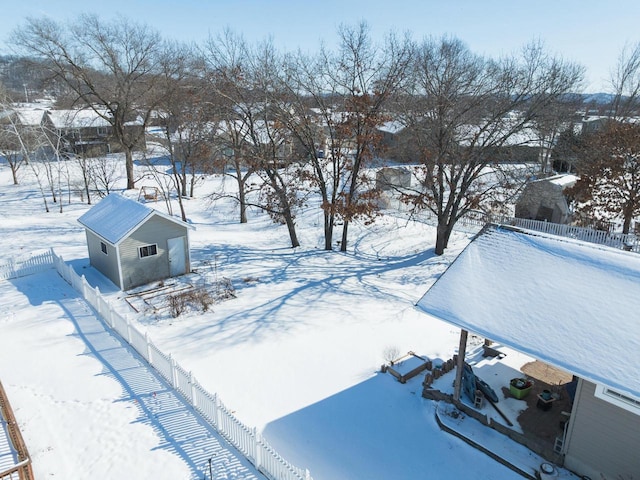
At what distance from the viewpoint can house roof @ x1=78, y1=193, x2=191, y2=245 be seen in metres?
17.3

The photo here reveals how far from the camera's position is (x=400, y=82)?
21.5m

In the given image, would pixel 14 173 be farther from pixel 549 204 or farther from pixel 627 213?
pixel 627 213

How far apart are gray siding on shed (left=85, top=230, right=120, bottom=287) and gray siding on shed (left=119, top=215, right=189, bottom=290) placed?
0.43 m

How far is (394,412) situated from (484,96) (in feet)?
54.3

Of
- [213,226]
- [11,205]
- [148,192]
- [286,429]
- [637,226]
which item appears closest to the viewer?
[286,429]

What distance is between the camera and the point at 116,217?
1827cm

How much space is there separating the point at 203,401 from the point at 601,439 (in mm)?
8473

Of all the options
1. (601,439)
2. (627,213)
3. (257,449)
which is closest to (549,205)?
(627,213)

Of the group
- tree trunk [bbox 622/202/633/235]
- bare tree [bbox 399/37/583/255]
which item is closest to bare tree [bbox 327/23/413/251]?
bare tree [bbox 399/37/583/255]

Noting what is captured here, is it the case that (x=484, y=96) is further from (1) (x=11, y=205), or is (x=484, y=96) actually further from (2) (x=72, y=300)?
(1) (x=11, y=205)

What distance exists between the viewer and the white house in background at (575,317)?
7.77 m

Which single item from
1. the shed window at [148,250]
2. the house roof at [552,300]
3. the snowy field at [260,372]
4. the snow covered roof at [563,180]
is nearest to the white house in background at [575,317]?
the house roof at [552,300]

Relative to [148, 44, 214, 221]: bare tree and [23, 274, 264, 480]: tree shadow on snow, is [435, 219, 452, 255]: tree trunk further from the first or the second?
[23, 274, 264, 480]: tree shadow on snow

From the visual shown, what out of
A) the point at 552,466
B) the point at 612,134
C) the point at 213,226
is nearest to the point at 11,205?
the point at 213,226
